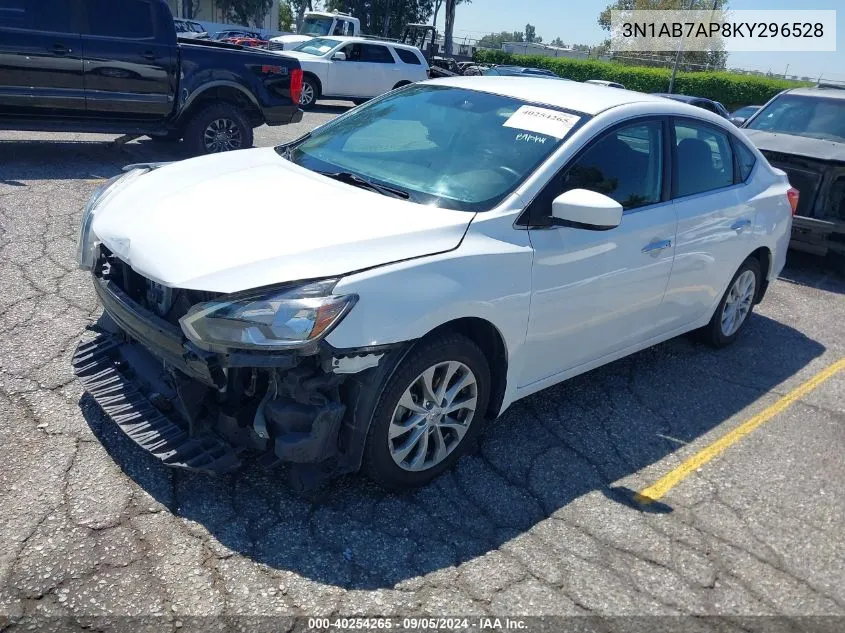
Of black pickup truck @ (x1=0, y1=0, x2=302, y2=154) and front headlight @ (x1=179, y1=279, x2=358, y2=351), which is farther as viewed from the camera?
black pickup truck @ (x1=0, y1=0, x2=302, y2=154)

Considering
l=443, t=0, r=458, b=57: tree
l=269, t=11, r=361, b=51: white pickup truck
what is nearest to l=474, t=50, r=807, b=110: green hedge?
l=443, t=0, r=458, b=57: tree

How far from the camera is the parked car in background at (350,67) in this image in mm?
17031

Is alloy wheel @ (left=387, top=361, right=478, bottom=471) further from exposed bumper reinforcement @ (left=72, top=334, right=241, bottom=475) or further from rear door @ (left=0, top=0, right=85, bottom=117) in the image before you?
rear door @ (left=0, top=0, right=85, bottom=117)

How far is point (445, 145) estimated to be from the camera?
3953mm

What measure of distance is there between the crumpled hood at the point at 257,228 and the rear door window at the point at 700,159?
180cm

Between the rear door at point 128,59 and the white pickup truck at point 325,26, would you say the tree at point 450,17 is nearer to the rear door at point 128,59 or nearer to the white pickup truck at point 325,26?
the white pickup truck at point 325,26

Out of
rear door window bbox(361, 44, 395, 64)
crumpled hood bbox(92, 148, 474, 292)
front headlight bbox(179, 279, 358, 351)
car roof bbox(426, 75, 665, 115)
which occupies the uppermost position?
rear door window bbox(361, 44, 395, 64)

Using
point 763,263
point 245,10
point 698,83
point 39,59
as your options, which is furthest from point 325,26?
point 245,10

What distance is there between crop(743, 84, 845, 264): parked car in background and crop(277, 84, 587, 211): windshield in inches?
193

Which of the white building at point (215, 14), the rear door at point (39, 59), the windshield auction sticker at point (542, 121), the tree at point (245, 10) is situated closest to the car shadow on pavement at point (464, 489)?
the windshield auction sticker at point (542, 121)

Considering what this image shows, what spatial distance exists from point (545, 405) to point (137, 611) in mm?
2533

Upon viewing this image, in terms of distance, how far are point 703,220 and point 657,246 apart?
0.58m

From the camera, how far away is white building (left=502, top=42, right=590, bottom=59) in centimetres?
4597

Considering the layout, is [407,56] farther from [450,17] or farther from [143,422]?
[450,17]
